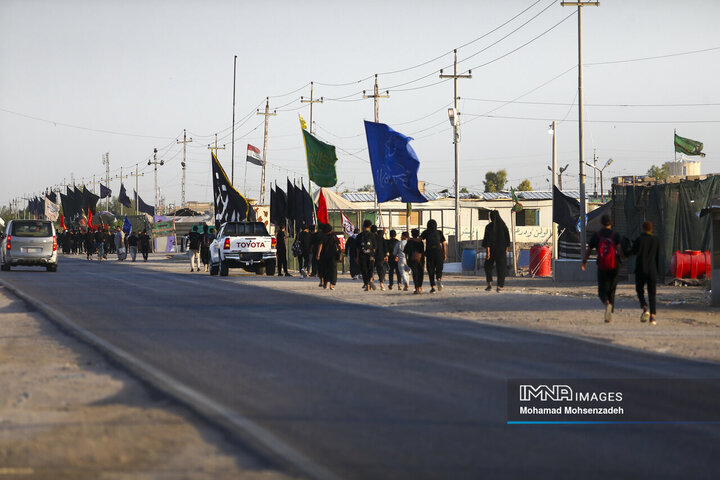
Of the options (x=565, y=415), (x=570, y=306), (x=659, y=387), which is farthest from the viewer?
(x=570, y=306)

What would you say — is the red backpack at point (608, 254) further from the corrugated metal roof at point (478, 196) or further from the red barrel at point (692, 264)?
the corrugated metal roof at point (478, 196)

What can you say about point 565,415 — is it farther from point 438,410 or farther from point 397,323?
point 397,323

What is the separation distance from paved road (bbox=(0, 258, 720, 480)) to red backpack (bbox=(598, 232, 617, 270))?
2.38 m

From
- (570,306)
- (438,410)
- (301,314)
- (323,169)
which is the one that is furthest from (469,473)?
(323,169)

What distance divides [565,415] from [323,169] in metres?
26.4

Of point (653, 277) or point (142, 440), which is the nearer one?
point (142, 440)

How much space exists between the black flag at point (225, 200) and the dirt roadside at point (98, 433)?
30423mm

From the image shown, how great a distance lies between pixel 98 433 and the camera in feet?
23.2

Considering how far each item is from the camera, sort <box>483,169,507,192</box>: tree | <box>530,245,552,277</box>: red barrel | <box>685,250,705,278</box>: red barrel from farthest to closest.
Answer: <box>483,169,507,192</box>: tree < <box>530,245,552,277</box>: red barrel < <box>685,250,705,278</box>: red barrel

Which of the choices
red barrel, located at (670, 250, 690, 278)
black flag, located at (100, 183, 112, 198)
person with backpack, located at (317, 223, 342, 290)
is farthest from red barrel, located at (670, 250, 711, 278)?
black flag, located at (100, 183, 112, 198)

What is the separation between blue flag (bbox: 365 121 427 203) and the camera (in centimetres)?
2900

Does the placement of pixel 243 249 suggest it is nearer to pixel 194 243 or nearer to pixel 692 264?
pixel 194 243

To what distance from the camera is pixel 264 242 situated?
119 ft

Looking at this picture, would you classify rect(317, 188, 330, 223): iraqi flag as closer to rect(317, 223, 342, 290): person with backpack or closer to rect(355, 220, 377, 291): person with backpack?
rect(317, 223, 342, 290): person with backpack
